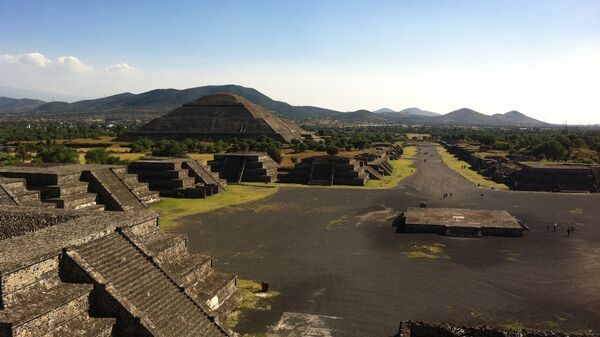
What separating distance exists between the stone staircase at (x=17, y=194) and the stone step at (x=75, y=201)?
118 cm

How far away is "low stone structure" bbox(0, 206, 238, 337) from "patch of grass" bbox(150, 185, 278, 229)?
1588 cm

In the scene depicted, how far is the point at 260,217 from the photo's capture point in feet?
125

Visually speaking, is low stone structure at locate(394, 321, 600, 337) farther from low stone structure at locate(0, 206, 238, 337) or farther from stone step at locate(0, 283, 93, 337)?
stone step at locate(0, 283, 93, 337)

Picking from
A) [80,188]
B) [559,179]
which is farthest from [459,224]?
[559,179]

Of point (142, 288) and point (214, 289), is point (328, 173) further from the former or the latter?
point (142, 288)

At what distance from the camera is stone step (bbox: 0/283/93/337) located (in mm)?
11711

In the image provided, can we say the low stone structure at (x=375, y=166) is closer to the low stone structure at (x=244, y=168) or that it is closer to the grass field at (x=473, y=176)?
the grass field at (x=473, y=176)

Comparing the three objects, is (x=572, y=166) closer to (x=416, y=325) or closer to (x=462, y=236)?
(x=462, y=236)

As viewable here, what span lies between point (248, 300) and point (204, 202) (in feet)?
82.1

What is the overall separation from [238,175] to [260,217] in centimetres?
2283

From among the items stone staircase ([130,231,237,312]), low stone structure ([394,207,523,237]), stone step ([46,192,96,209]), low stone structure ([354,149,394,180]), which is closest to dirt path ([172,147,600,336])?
low stone structure ([394,207,523,237])

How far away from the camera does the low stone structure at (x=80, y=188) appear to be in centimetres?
3241

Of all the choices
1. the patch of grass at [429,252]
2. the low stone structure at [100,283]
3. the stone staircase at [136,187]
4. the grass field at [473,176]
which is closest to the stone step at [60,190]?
the stone staircase at [136,187]

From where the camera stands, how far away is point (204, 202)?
44.0m
